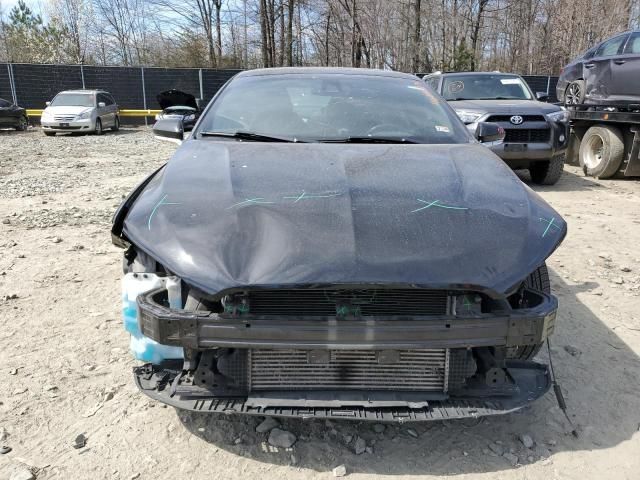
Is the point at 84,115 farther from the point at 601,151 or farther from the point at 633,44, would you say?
the point at 633,44

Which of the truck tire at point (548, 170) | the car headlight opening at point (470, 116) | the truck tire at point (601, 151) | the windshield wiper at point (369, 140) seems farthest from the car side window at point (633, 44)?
the windshield wiper at point (369, 140)

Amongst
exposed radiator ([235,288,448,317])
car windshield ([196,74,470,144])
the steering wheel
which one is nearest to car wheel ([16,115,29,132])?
car windshield ([196,74,470,144])

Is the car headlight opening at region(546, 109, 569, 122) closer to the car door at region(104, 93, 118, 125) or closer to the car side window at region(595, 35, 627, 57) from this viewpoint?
the car side window at region(595, 35, 627, 57)

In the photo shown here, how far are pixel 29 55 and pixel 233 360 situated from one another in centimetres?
4258

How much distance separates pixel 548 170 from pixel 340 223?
730 centimetres

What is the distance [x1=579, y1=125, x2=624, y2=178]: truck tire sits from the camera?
30.3 feet

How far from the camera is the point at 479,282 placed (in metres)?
2.06

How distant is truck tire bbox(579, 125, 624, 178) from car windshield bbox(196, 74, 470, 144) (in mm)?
6823

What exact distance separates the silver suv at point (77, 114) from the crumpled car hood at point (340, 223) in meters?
17.4

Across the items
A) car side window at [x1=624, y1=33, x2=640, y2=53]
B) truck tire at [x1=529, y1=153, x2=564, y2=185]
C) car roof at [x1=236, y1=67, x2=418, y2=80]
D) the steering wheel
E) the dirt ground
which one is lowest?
the dirt ground

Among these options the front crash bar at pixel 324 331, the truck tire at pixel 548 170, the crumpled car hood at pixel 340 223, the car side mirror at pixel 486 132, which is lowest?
the truck tire at pixel 548 170

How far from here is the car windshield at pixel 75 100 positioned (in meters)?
18.8

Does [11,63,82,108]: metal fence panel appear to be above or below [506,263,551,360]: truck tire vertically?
above

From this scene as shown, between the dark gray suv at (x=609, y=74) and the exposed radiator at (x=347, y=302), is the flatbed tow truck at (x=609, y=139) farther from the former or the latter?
the exposed radiator at (x=347, y=302)
